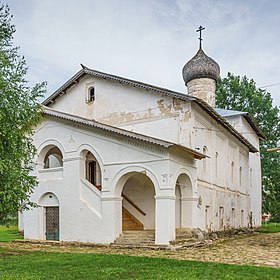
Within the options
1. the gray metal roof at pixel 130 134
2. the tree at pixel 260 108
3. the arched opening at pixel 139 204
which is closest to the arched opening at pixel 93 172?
the arched opening at pixel 139 204

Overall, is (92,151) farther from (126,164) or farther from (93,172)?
(93,172)

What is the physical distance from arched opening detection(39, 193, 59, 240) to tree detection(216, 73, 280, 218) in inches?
965

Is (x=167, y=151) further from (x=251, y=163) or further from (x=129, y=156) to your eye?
(x=251, y=163)

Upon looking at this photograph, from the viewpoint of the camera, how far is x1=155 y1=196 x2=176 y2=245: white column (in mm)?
14773

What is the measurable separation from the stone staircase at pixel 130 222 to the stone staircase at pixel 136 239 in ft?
4.56

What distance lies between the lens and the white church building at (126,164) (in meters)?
15.7

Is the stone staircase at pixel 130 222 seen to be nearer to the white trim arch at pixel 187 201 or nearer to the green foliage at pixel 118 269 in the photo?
the white trim arch at pixel 187 201

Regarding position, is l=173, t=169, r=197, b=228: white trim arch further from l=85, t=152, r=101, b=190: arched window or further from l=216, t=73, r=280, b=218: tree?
l=216, t=73, r=280, b=218: tree

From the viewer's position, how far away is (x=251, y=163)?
30.1 meters

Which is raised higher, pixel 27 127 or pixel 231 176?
pixel 27 127

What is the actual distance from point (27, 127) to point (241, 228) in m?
15.8

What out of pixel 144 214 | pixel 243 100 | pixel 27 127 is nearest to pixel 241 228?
pixel 144 214

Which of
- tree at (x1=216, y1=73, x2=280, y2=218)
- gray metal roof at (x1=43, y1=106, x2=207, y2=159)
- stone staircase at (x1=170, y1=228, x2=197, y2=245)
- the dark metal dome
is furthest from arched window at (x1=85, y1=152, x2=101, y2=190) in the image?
tree at (x1=216, y1=73, x2=280, y2=218)

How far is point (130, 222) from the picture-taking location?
18016 mm
